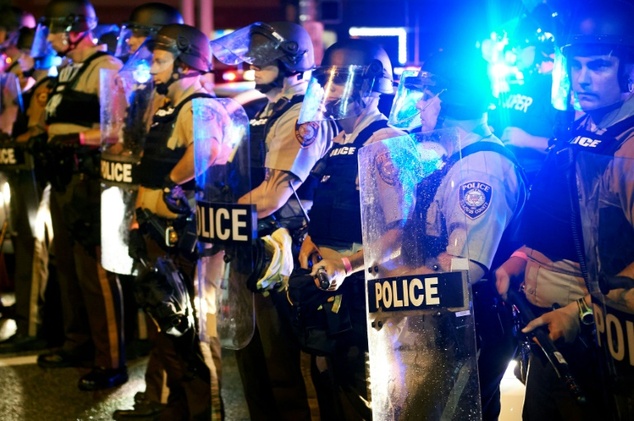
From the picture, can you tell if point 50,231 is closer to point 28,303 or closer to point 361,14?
point 28,303

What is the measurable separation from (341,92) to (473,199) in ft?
3.19

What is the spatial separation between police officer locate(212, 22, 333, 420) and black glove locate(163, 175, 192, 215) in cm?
44

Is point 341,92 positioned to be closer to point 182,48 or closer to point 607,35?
point 607,35

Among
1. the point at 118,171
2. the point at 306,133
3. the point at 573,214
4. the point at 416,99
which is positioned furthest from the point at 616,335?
the point at 118,171

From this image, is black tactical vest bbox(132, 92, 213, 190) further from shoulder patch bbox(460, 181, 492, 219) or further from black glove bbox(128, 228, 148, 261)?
shoulder patch bbox(460, 181, 492, 219)

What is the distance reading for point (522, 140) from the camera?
5.57 meters

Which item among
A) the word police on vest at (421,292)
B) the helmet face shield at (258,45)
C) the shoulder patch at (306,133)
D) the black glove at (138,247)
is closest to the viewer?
the word police on vest at (421,292)

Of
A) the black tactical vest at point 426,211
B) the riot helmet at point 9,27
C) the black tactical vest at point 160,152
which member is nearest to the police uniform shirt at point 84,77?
the black tactical vest at point 160,152

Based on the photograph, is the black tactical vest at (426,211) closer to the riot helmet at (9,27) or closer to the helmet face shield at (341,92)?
the helmet face shield at (341,92)

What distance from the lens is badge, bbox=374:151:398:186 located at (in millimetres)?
3527

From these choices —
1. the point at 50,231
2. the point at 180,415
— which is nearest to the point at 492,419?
the point at 180,415

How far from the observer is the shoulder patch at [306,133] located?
446 centimetres

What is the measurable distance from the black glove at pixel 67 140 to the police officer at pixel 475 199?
300 cm

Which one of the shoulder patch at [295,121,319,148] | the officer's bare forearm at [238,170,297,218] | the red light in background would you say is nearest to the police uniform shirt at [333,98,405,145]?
the shoulder patch at [295,121,319,148]
